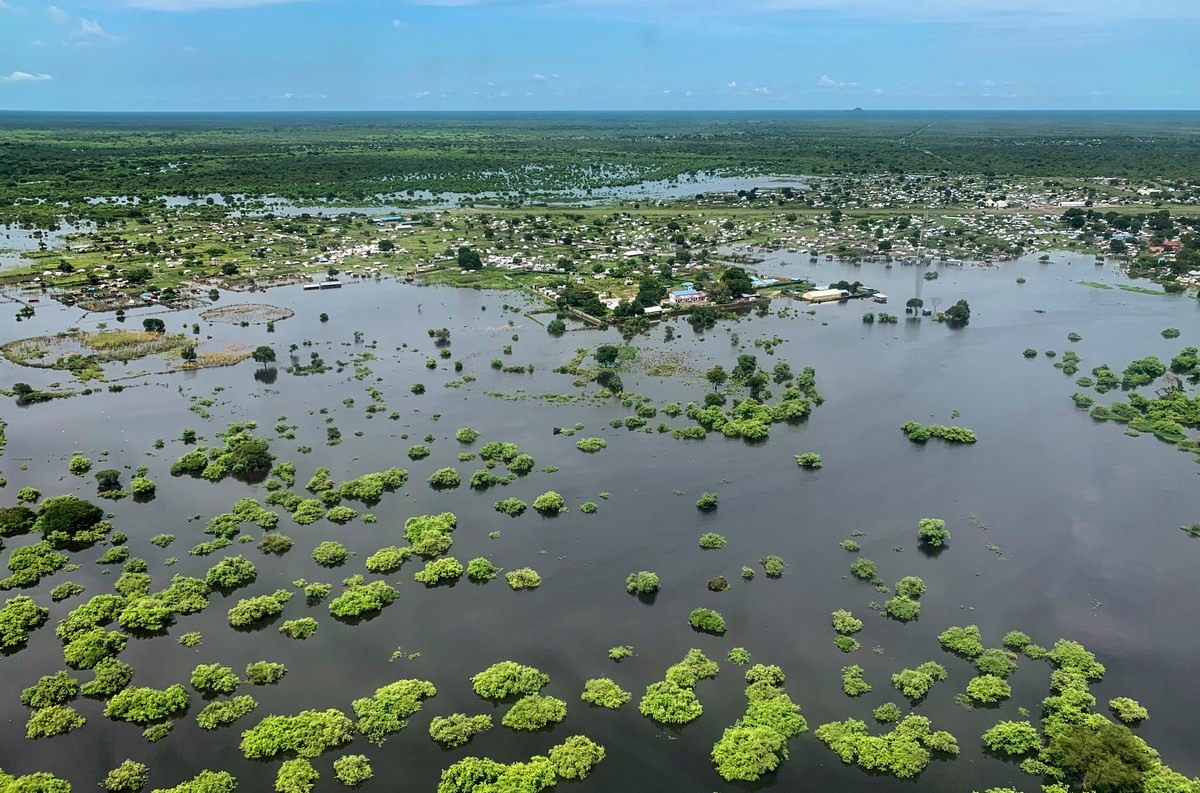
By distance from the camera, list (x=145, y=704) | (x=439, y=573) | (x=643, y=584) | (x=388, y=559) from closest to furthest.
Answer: (x=145, y=704) → (x=643, y=584) → (x=439, y=573) → (x=388, y=559)

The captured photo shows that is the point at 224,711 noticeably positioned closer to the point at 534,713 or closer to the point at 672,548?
the point at 534,713

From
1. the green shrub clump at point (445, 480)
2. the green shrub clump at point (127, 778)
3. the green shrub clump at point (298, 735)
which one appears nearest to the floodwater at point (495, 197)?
the green shrub clump at point (445, 480)

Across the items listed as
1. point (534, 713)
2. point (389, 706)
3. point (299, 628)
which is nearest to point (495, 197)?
point (299, 628)

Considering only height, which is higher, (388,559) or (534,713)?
(388,559)

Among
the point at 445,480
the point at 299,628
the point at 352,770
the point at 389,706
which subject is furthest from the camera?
the point at 445,480

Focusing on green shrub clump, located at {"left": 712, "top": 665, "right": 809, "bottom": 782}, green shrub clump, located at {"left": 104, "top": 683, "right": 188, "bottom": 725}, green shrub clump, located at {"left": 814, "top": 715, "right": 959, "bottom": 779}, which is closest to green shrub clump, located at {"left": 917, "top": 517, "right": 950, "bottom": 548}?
green shrub clump, located at {"left": 814, "top": 715, "right": 959, "bottom": 779}

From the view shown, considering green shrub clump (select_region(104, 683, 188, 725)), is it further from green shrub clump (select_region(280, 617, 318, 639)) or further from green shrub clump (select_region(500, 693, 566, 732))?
green shrub clump (select_region(500, 693, 566, 732))

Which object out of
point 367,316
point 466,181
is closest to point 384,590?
point 367,316

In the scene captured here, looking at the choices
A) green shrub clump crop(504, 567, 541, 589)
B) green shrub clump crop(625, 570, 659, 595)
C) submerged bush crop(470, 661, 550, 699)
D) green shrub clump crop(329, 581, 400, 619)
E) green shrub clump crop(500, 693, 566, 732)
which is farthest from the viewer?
green shrub clump crop(504, 567, 541, 589)

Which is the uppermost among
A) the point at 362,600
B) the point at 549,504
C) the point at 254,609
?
the point at 549,504
